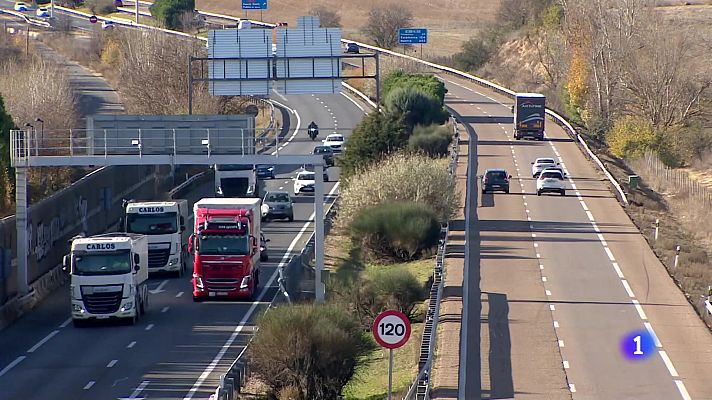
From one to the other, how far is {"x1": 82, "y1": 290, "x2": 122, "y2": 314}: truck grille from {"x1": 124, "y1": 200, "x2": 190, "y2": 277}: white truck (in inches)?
289

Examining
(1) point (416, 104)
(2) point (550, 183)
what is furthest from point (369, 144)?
(1) point (416, 104)

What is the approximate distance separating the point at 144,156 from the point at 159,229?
272cm

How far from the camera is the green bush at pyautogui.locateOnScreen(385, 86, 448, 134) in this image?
80750 mm

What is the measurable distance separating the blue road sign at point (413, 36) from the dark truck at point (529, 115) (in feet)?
117

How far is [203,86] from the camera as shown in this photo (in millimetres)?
76500

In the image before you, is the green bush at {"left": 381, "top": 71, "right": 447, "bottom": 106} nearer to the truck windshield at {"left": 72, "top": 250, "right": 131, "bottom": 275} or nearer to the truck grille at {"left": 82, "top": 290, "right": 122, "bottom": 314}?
the truck windshield at {"left": 72, "top": 250, "right": 131, "bottom": 275}

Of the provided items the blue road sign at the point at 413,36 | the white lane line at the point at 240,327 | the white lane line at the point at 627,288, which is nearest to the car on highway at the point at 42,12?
the blue road sign at the point at 413,36

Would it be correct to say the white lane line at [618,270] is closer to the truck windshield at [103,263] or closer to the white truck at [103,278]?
the white truck at [103,278]

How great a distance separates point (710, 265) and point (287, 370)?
22028 mm

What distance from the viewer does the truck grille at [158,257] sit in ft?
132

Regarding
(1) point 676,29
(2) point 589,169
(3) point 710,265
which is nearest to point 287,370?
(3) point 710,265

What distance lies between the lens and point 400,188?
47.8 metres

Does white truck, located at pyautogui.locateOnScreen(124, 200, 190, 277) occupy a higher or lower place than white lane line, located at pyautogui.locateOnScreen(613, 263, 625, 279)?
higher

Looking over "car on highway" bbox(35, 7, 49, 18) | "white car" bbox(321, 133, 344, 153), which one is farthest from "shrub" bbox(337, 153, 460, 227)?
"car on highway" bbox(35, 7, 49, 18)
